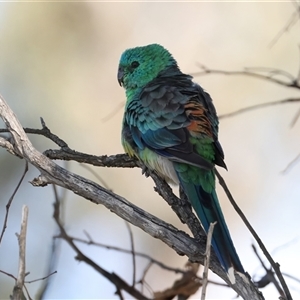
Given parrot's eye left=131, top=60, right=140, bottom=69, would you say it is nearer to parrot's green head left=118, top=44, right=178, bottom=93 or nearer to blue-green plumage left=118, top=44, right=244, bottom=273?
parrot's green head left=118, top=44, right=178, bottom=93

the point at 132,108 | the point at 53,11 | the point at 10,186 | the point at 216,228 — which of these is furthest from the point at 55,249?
the point at 53,11

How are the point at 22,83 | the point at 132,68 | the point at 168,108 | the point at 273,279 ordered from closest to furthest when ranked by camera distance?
the point at 273,279 < the point at 168,108 < the point at 132,68 < the point at 22,83

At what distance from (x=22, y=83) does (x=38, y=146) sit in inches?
18.4

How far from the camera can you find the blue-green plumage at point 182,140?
4.78 feet

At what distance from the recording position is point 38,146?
277cm

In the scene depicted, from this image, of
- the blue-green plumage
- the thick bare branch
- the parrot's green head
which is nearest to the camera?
the thick bare branch

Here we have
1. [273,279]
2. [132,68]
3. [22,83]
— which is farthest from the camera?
[22,83]

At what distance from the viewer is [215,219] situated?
1435mm

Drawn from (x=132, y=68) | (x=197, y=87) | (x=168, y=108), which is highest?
(x=132, y=68)

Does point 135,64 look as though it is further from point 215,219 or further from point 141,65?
point 215,219

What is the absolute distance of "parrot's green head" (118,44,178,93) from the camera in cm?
217

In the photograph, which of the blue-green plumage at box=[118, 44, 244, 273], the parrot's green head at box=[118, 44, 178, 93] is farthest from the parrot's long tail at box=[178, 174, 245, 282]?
the parrot's green head at box=[118, 44, 178, 93]

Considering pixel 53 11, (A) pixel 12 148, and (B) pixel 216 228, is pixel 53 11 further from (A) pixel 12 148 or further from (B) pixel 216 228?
(B) pixel 216 228

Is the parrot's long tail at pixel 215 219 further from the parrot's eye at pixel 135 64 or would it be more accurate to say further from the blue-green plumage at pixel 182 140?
the parrot's eye at pixel 135 64
